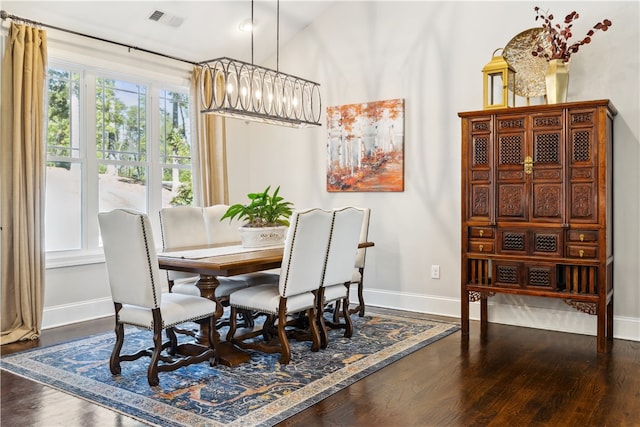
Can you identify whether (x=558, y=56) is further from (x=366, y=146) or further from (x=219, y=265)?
(x=219, y=265)

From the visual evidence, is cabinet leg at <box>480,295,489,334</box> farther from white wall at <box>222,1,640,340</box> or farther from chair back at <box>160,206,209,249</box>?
chair back at <box>160,206,209,249</box>

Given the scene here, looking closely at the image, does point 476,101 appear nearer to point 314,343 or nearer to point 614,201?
point 614,201

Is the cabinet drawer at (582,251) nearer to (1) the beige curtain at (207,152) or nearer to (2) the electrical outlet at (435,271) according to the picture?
(2) the electrical outlet at (435,271)

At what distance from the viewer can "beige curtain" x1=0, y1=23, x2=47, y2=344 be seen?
162 inches

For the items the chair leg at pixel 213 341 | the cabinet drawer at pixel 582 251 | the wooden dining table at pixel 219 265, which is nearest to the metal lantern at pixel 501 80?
the cabinet drawer at pixel 582 251

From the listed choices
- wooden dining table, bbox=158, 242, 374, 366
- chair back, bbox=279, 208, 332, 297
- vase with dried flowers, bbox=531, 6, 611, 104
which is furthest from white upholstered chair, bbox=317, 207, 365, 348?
vase with dried flowers, bbox=531, 6, 611, 104

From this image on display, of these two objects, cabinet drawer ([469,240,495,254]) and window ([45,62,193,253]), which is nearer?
cabinet drawer ([469,240,495,254])

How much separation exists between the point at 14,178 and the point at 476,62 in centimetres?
398

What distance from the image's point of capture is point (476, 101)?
4.89 m

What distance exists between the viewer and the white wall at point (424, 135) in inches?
168

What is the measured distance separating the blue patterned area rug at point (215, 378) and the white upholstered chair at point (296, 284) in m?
0.21

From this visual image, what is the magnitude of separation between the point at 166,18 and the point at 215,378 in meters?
3.39

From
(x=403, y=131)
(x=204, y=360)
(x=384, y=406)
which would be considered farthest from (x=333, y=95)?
(x=384, y=406)

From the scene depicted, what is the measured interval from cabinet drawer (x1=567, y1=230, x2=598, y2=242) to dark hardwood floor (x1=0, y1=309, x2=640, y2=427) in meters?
0.80
